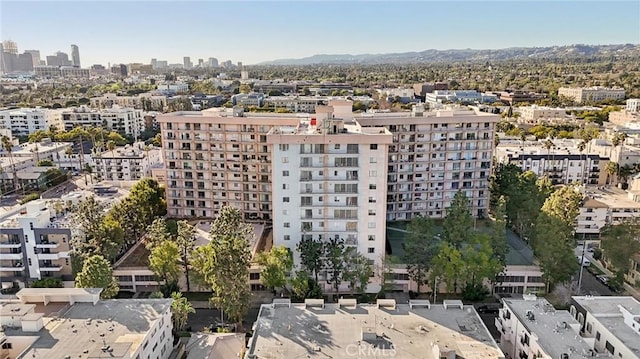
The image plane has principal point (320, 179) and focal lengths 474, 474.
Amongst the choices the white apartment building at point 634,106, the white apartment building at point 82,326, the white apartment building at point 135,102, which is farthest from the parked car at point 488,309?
the white apartment building at point 135,102

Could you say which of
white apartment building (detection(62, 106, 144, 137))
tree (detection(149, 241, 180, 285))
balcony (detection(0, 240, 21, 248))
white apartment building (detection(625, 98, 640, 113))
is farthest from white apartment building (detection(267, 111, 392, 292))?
white apartment building (detection(625, 98, 640, 113))

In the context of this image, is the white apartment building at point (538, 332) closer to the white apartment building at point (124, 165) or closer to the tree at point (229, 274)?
the tree at point (229, 274)

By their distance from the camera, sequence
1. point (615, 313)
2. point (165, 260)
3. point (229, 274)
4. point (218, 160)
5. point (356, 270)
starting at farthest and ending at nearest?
point (218, 160) < point (356, 270) < point (165, 260) < point (229, 274) < point (615, 313)

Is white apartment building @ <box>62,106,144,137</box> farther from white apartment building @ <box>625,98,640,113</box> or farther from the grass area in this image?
white apartment building @ <box>625,98,640,113</box>

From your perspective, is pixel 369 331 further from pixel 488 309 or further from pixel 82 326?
pixel 82 326

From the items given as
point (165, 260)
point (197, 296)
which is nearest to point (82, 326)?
point (165, 260)

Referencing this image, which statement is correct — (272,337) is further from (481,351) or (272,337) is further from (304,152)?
(304,152)

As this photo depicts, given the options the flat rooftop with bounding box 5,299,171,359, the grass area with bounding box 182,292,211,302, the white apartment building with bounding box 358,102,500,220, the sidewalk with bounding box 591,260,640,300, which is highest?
the white apartment building with bounding box 358,102,500,220
